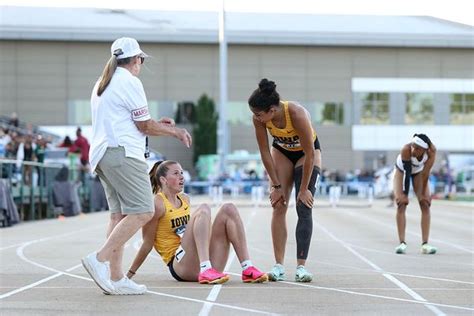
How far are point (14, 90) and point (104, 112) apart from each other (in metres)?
58.0

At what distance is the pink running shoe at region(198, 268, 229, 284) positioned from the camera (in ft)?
28.7

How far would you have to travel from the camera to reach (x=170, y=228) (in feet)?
29.8

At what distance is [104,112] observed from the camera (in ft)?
25.9

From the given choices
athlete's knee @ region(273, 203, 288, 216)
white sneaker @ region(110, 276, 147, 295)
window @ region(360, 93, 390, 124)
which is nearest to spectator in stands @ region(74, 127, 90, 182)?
athlete's knee @ region(273, 203, 288, 216)

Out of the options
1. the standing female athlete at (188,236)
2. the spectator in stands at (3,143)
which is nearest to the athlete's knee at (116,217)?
the standing female athlete at (188,236)

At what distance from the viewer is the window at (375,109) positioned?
228 ft

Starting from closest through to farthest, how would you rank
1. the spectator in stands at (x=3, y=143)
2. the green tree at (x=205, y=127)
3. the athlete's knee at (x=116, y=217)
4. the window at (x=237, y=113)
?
the athlete's knee at (x=116, y=217)
the spectator in stands at (x=3, y=143)
the green tree at (x=205, y=127)
the window at (x=237, y=113)

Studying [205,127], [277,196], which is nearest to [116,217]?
[277,196]

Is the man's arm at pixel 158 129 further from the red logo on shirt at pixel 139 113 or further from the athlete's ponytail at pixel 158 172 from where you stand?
the athlete's ponytail at pixel 158 172

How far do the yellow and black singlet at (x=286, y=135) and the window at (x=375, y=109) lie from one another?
199 ft

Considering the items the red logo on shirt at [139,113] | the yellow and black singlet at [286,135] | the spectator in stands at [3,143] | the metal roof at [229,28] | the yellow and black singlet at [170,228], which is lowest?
the yellow and black singlet at [170,228]

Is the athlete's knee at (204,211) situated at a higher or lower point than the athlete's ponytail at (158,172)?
lower

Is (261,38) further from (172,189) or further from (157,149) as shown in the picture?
(172,189)

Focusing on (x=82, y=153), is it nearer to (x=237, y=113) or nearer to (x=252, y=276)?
(x=252, y=276)
